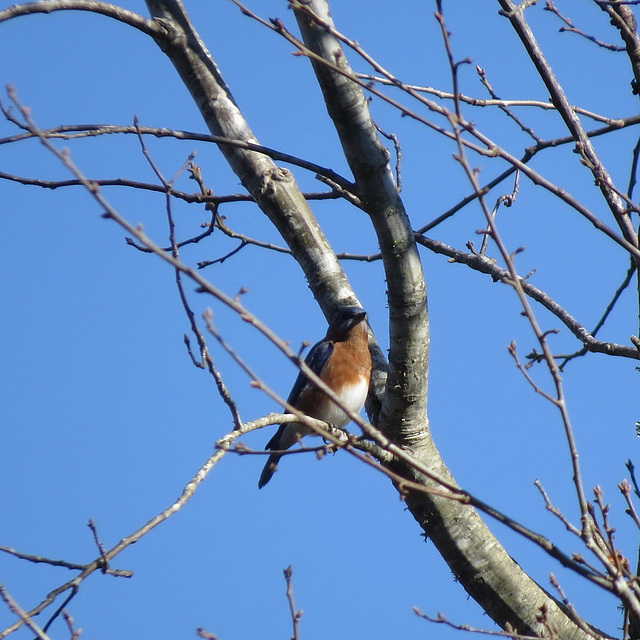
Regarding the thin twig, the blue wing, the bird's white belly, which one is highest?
the blue wing

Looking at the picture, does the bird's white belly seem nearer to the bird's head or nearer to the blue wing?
the blue wing

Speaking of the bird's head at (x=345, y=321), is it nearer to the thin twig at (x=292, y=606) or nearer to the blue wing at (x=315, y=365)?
the blue wing at (x=315, y=365)

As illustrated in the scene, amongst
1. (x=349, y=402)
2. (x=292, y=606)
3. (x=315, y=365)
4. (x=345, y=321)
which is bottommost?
(x=292, y=606)

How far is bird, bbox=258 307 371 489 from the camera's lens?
17.5ft

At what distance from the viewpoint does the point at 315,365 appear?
6277 mm

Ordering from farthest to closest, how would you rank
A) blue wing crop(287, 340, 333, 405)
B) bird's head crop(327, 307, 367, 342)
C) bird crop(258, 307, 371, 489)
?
blue wing crop(287, 340, 333, 405), bird crop(258, 307, 371, 489), bird's head crop(327, 307, 367, 342)

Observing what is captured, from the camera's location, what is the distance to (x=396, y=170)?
4992mm

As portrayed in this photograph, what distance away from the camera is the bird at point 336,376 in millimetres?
5320

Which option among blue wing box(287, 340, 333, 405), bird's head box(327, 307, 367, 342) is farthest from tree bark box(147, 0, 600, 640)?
blue wing box(287, 340, 333, 405)

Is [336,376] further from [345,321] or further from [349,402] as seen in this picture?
A: [345,321]

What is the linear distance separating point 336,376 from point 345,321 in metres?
0.76

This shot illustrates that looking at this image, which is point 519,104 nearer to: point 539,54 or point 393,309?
point 539,54

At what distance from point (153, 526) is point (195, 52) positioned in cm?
356

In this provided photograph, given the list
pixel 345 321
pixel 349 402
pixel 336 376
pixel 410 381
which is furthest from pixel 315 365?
pixel 410 381
